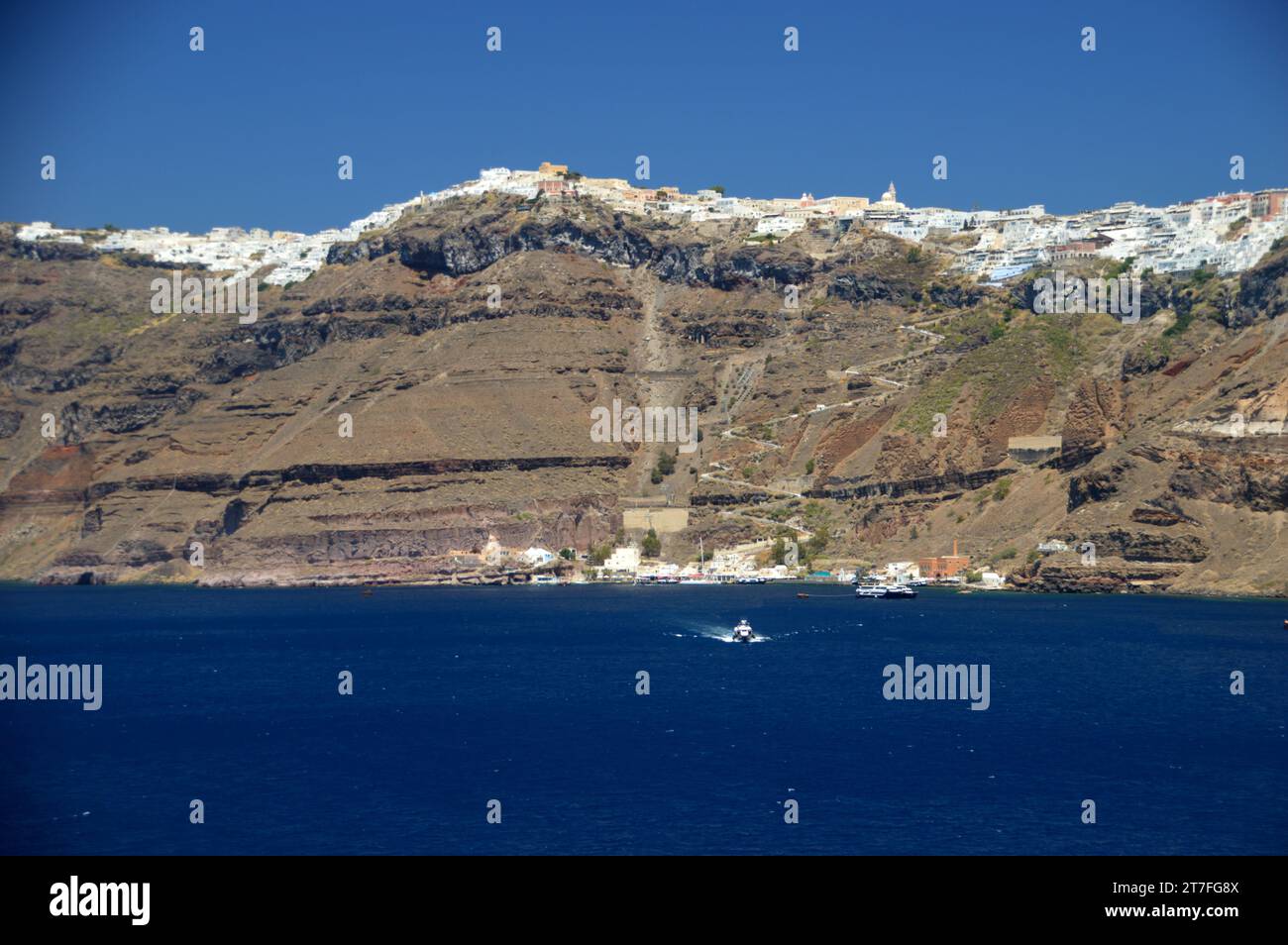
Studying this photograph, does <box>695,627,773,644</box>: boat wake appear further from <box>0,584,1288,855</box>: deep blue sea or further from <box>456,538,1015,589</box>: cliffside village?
<box>456,538,1015,589</box>: cliffside village

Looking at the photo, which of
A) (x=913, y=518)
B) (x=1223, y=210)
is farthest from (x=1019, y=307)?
(x=913, y=518)

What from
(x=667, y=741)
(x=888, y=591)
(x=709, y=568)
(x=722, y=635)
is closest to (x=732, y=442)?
(x=709, y=568)

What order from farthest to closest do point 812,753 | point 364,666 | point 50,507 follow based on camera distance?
point 50,507 → point 364,666 → point 812,753

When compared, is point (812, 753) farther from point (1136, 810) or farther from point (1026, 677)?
point (1026, 677)

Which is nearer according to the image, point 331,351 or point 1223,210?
point 1223,210

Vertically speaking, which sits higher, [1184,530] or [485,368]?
[485,368]

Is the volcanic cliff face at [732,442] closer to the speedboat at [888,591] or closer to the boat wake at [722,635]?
the speedboat at [888,591]
